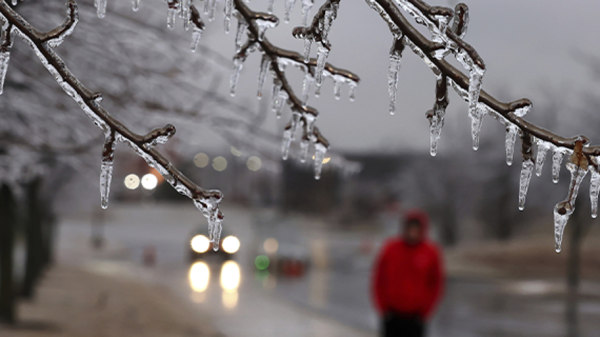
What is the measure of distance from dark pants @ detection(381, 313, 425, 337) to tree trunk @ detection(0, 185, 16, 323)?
6.64 meters

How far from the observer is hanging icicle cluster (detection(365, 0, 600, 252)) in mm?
1438

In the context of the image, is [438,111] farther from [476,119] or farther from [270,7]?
[270,7]

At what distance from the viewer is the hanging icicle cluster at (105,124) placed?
5.36 feet

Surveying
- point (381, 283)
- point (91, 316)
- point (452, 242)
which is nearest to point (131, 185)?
point (381, 283)

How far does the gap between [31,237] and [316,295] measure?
760 cm

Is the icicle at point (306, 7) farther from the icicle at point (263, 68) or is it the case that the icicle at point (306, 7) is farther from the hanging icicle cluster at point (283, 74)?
the icicle at point (263, 68)

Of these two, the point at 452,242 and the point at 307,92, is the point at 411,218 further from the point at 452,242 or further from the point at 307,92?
the point at 452,242

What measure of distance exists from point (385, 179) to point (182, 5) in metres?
43.8

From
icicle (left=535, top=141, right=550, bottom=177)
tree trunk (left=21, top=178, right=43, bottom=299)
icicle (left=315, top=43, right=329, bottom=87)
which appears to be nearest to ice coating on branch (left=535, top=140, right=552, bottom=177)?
icicle (left=535, top=141, right=550, bottom=177)

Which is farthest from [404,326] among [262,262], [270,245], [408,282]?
[270,245]

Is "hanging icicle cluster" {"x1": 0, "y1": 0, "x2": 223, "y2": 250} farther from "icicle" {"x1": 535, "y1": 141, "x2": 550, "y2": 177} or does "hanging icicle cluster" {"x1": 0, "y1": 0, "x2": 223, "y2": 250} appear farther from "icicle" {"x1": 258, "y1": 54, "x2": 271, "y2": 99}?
"icicle" {"x1": 535, "y1": 141, "x2": 550, "y2": 177}

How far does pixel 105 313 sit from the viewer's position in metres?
12.1

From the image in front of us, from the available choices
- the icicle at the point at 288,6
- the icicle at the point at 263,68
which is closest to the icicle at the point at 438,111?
the icicle at the point at 288,6

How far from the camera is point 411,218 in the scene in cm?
645
